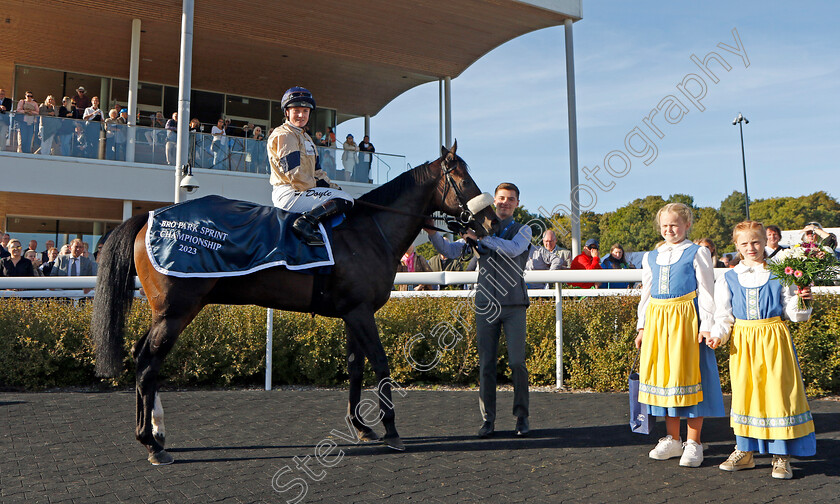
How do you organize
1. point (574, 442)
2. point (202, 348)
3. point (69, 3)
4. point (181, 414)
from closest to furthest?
1. point (574, 442)
2. point (181, 414)
3. point (202, 348)
4. point (69, 3)

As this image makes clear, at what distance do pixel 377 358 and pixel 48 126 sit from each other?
1412 centimetres

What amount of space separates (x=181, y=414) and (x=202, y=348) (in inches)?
55.6

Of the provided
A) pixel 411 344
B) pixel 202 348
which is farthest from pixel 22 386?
pixel 411 344

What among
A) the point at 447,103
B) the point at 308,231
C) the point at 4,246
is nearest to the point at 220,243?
the point at 308,231

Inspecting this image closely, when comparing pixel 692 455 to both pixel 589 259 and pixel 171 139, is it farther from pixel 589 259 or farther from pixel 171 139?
pixel 171 139

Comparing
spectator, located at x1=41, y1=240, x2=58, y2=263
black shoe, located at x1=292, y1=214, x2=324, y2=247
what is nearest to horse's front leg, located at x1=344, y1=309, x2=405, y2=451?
black shoe, located at x1=292, y1=214, x2=324, y2=247

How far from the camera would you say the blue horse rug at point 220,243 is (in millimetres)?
4004

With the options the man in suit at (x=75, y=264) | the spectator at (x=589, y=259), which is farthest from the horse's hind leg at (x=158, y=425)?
the spectator at (x=589, y=259)

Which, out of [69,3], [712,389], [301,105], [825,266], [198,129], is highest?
[69,3]

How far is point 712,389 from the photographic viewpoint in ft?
12.7

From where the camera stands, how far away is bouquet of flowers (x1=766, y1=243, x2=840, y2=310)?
361 centimetres

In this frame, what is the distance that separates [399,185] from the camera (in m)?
4.64

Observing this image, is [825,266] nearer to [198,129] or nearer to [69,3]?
[198,129]

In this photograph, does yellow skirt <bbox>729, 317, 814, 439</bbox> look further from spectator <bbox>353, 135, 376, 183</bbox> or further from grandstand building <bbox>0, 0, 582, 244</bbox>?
spectator <bbox>353, 135, 376, 183</bbox>
